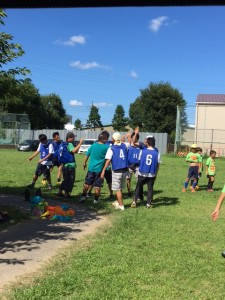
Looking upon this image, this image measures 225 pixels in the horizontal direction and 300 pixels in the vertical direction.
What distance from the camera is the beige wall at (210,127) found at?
42.8 meters

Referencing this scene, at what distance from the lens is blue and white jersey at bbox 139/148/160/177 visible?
10375mm

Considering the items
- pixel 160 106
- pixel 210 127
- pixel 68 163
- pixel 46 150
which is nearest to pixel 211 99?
pixel 210 127

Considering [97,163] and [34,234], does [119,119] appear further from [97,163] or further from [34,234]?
[34,234]

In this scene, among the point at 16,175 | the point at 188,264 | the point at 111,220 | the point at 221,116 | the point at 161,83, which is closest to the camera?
the point at 188,264

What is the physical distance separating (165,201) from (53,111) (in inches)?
2531

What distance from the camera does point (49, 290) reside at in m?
4.55

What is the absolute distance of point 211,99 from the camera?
5312cm

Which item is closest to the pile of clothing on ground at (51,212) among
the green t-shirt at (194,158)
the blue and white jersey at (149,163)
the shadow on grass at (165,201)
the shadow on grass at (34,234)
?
the shadow on grass at (34,234)

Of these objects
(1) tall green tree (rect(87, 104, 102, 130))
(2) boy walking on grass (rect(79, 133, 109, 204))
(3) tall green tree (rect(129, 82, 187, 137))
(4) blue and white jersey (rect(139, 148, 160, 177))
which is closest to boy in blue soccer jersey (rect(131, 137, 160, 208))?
(4) blue and white jersey (rect(139, 148, 160, 177))

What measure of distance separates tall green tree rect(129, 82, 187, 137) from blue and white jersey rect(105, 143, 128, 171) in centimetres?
5094

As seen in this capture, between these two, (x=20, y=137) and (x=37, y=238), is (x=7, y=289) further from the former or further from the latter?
(x=20, y=137)

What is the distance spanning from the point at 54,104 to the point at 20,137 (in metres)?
29.3

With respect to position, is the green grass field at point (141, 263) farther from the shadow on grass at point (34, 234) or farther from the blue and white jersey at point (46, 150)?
the blue and white jersey at point (46, 150)

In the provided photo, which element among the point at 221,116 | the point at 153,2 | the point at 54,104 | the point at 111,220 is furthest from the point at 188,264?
the point at 54,104
